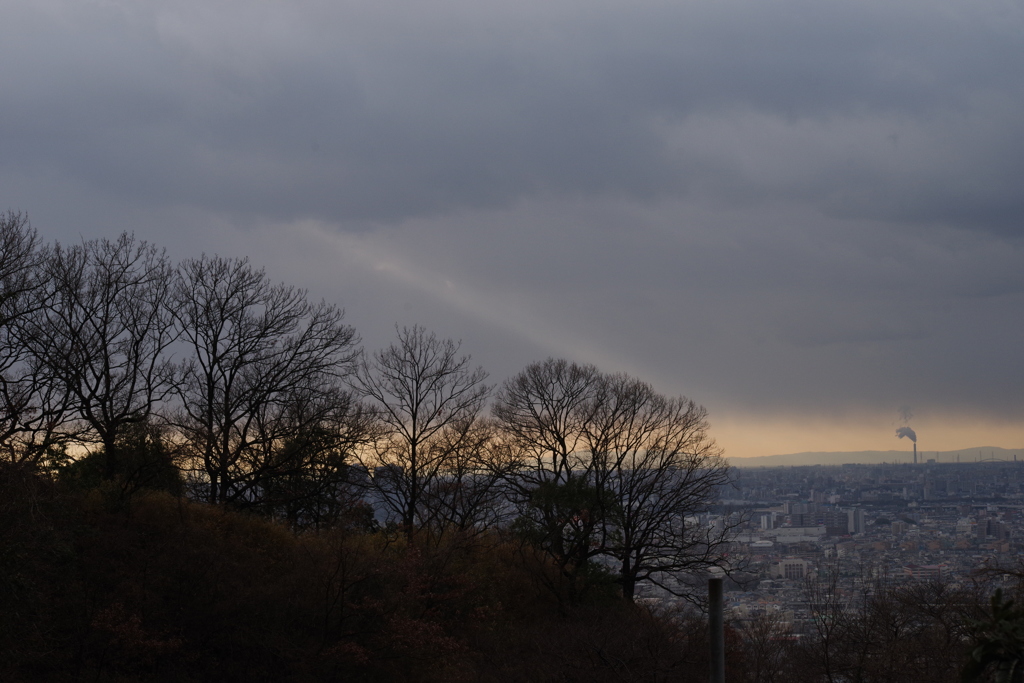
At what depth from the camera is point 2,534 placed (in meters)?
21.2

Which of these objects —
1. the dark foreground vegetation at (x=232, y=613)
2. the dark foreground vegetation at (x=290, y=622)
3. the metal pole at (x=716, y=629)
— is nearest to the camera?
the metal pole at (x=716, y=629)

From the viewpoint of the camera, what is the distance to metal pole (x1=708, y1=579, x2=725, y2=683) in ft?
35.2

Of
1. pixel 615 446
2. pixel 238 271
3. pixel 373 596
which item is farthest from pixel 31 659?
pixel 615 446

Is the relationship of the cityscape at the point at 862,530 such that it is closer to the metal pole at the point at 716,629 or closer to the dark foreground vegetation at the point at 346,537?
the dark foreground vegetation at the point at 346,537

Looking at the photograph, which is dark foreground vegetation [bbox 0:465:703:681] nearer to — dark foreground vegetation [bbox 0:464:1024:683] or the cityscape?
dark foreground vegetation [bbox 0:464:1024:683]

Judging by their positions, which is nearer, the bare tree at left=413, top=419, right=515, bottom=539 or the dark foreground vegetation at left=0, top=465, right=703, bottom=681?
the dark foreground vegetation at left=0, top=465, right=703, bottom=681

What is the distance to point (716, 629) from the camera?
10.9 metres

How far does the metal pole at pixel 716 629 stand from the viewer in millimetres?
10742

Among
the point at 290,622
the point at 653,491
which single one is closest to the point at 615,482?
the point at 653,491

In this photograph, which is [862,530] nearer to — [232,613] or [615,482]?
[615,482]

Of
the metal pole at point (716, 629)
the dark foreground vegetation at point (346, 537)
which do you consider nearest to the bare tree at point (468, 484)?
the dark foreground vegetation at point (346, 537)

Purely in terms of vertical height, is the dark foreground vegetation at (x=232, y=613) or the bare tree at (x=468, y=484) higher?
the bare tree at (x=468, y=484)

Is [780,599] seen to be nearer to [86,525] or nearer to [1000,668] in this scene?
[1000,668]

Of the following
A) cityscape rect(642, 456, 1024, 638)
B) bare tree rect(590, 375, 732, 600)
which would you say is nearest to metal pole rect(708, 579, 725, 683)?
cityscape rect(642, 456, 1024, 638)
